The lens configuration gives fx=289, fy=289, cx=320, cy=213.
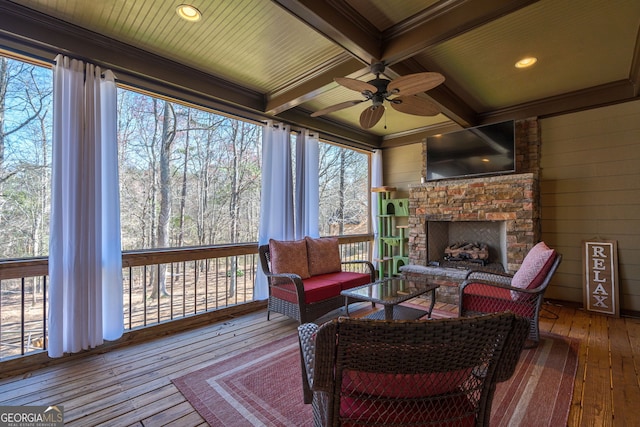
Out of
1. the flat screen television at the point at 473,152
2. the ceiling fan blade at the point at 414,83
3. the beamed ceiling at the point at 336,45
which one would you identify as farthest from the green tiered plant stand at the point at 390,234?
the ceiling fan blade at the point at 414,83

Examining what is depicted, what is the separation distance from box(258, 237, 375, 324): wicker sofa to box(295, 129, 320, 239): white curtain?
0.53 metres

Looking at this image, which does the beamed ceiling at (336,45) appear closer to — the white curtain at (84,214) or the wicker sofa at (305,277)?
the white curtain at (84,214)

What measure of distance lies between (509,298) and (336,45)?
2.88m

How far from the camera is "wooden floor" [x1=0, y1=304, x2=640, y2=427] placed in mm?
1831

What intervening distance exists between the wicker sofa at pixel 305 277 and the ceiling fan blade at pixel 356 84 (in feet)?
6.31

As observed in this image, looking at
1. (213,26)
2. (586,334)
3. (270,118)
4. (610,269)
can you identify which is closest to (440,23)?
(213,26)

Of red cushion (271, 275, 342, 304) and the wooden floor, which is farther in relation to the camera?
red cushion (271, 275, 342, 304)

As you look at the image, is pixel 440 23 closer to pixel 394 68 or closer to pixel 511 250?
pixel 394 68

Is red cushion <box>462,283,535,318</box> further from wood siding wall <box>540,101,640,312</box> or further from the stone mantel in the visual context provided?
wood siding wall <box>540,101,640,312</box>

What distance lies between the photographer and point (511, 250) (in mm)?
3986

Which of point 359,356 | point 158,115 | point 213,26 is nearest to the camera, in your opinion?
point 359,356

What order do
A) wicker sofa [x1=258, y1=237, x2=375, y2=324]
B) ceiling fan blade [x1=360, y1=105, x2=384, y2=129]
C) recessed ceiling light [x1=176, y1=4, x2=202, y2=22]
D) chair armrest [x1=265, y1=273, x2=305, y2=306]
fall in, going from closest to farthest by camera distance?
recessed ceiling light [x1=176, y1=4, x2=202, y2=22] → ceiling fan blade [x1=360, y1=105, x2=384, y2=129] → chair armrest [x1=265, y1=273, x2=305, y2=306] → wicker sofa [x1=258, y1=237, x2=375, y2=324]

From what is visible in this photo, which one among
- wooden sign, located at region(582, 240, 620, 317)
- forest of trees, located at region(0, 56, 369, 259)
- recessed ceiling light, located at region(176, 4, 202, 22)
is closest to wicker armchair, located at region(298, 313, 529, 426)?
recessed ceiling light, located at region(176, 4, 202, 22)

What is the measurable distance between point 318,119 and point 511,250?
3.45 meters
